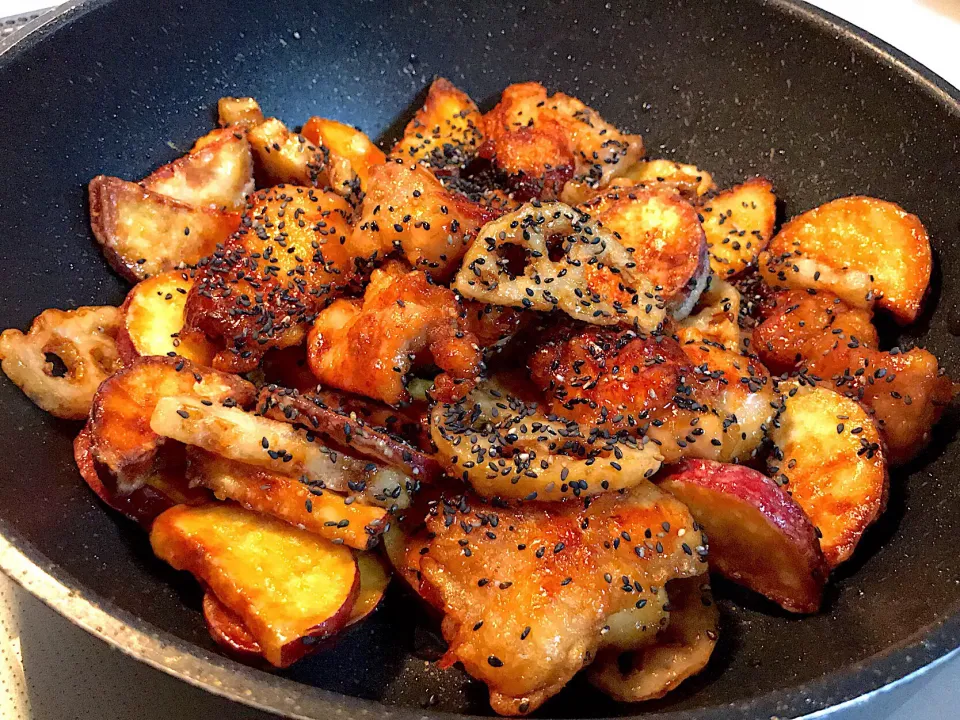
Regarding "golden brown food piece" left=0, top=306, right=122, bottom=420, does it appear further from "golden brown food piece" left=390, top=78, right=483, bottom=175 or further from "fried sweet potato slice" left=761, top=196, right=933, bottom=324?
"fried sweet potato slice" left=761, top=196, right=933, bottom=324

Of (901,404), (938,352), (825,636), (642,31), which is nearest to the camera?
(825,636)

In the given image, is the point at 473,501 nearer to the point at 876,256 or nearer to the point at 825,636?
the point at 825,636

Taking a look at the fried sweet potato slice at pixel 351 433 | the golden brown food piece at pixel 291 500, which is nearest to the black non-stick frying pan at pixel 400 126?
the golden brown food piece at pixel 291 500

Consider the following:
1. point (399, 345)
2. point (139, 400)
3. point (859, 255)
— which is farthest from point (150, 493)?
point (859, 255)

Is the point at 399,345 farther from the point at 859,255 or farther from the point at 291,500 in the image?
the point at 859,255

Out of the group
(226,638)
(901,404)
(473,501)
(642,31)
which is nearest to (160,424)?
(226,638)

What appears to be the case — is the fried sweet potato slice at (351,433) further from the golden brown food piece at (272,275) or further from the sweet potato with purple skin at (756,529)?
the sweet potato with purple skin at (756,529)

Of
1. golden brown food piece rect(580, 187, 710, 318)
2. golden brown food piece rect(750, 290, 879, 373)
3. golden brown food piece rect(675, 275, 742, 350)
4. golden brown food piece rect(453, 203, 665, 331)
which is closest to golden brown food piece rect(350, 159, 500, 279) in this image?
golden brown food piece rect(453, 203, 665, 331)
